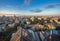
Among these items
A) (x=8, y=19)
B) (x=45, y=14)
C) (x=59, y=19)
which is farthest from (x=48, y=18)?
(x=8, y=19)

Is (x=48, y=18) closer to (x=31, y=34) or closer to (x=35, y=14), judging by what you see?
(x=35, y=14)

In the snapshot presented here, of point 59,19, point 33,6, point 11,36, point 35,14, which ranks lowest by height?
point 11,36

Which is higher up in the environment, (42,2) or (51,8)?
(42,2)

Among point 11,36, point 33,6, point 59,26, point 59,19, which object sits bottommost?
point 11,36

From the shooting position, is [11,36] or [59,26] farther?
[59,26]

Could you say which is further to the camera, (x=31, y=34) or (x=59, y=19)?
(x=59, y=19)

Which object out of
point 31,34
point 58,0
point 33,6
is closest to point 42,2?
point 33,6

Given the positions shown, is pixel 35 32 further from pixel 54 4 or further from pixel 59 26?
pixel 54 4

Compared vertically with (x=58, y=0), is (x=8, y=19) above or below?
below
